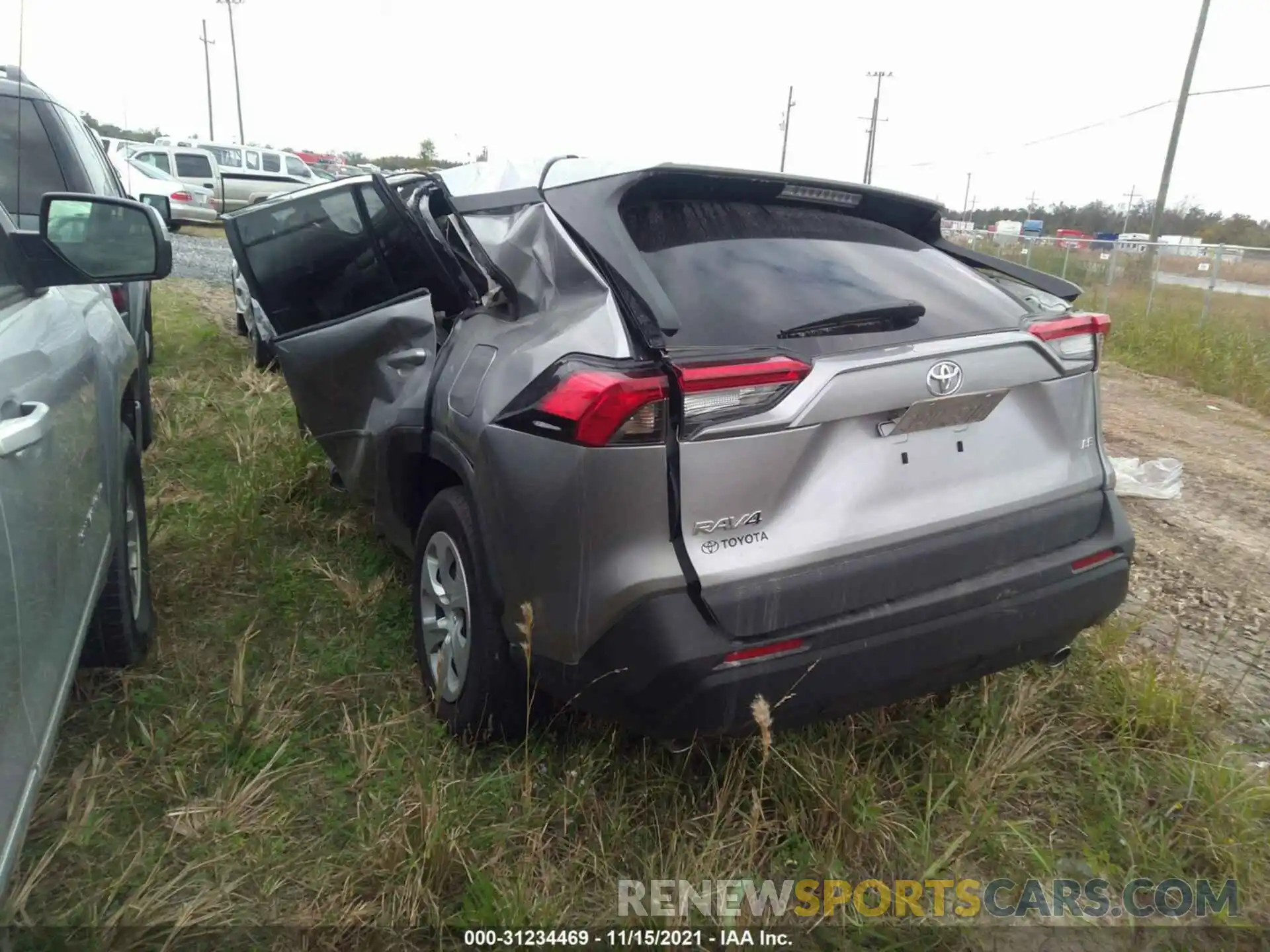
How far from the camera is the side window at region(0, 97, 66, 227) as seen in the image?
387cm

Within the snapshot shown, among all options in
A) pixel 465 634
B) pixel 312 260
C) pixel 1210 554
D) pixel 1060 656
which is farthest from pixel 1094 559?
pixel 312 260

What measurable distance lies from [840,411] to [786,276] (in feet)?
1.62

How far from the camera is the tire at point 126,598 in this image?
272 cm

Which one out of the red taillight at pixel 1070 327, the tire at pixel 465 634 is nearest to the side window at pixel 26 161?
the tire at pixel 465 634

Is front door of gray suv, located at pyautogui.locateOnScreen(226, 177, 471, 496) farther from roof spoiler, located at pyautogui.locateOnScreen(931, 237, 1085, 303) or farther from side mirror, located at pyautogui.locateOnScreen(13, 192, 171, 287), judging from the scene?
roof spoiler, located at pyautogui.locateOnScreen(931, 237, 1085, 303)

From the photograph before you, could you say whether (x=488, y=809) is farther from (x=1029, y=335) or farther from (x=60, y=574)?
(x=1029, y=335)

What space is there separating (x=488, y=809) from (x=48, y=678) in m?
1.13

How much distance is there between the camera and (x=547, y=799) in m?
2.43

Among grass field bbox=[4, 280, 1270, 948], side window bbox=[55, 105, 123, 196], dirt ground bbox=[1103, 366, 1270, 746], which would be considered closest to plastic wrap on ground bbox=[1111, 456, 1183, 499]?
dirt ground bbox=[1103, 366, 1270, 746]

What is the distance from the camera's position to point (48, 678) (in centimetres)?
169

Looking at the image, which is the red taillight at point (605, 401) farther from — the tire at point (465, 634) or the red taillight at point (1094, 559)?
the red taillight at point (1094, 559)

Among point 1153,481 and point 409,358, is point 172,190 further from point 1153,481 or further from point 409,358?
point 1153,481

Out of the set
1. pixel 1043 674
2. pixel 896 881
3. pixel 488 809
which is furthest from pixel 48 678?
pixel 1043 674

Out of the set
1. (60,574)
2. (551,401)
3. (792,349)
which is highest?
(792,349)
